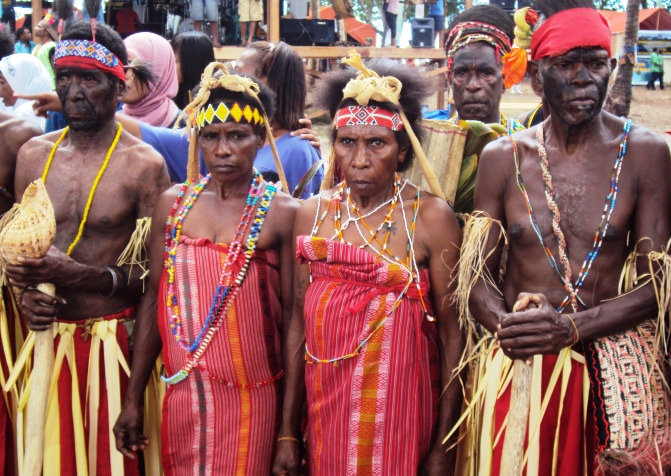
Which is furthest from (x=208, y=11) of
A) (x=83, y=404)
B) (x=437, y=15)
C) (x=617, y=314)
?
(x=617, y=314)

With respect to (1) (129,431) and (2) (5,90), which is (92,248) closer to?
(1) (129,431)

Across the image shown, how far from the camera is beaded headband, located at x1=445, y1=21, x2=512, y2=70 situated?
13.0 feet

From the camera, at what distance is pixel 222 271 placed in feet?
9.97

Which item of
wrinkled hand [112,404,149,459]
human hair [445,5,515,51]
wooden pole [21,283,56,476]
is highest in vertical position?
human hair [445,5,515,51]

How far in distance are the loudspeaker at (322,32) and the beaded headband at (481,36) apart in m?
9.56

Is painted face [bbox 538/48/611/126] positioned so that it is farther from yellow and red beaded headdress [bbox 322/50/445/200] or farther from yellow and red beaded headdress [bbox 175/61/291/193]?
yellow and red beaded headdress [bbox 175/61/291/193]

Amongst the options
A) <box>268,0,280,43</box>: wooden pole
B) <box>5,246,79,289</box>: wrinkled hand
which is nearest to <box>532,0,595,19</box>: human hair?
<box>5,246,79,289</box>: wrinkled hand

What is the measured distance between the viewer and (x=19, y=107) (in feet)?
18.6

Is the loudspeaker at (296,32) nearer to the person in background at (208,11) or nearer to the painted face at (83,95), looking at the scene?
the person in background at (208,11)

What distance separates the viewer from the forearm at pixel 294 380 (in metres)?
3.04

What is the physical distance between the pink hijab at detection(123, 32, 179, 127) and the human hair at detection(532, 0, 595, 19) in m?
2.64

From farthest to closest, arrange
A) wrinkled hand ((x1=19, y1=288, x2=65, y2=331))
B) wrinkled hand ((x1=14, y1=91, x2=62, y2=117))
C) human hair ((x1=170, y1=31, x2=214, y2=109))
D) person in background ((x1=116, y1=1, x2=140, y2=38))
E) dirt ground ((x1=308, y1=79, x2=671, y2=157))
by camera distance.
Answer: dirt ground ((x1=308, y1=79, x2=671, y2=157)), person in background ((x1=116, y1=1, x2=140, y2=38)), human hair ((x1=170, y1=31, x2=214, y2=109)), wrinkled hand ((x1=14, y1=91, x2=62, y2=117)), wrinkled hand ((x1=19, y1=288, x2=65, y2=331))

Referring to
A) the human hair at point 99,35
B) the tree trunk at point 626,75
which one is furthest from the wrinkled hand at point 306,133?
the tree trunk at point 626,75

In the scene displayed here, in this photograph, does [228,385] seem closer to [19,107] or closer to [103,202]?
[103,202]
